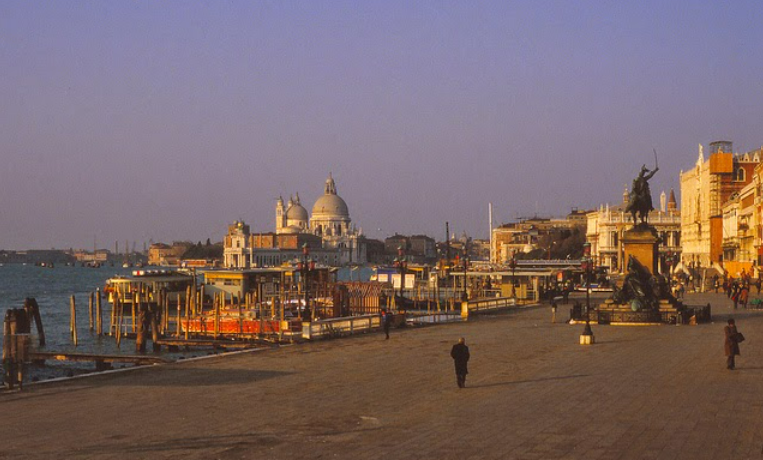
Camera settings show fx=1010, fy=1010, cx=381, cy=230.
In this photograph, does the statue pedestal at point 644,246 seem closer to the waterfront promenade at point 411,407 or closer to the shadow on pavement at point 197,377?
the waterfront promenade at point 411,407

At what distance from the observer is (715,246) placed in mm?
84500

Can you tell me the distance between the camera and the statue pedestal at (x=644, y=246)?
35.5 metres

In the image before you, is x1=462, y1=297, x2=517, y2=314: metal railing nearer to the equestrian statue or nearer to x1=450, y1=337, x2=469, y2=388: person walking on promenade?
the equestrian statue

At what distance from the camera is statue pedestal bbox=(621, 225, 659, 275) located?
117 feet

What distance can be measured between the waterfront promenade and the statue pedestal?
31.9 feet

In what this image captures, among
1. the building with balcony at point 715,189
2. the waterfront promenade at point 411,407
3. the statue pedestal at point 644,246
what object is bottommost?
the waterfront promenade at point 411,407

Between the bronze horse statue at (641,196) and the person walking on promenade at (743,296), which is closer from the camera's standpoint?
the bronze horse statue at (641,196)

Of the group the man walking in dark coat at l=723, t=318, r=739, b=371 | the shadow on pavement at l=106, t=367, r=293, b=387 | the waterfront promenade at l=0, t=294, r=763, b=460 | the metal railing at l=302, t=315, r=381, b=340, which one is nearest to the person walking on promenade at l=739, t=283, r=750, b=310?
the metal railing at l=302, t=315, r=381, b=340

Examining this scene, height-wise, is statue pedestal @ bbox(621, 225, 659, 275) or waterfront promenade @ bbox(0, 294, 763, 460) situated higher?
statue pedestal @ bbox(621, 225, 659, 275)

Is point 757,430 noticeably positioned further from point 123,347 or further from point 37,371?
point 123,347

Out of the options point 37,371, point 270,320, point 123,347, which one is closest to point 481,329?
point 270,320

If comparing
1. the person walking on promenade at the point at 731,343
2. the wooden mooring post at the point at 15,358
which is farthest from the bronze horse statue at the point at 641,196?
the wooden mooring post at the point at 15,358

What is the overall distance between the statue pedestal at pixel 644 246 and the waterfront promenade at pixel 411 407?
31.9 ft

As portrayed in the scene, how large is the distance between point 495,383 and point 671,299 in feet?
57.8
